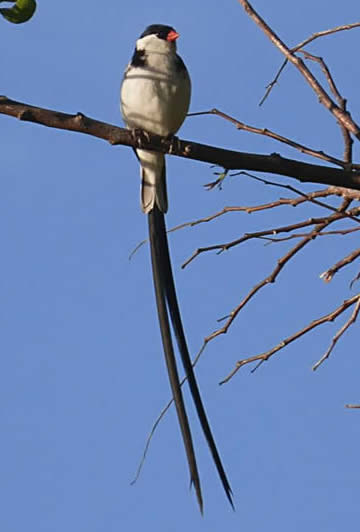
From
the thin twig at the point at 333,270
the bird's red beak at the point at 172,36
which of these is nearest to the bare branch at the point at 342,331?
the thin twig at the point at 333,270

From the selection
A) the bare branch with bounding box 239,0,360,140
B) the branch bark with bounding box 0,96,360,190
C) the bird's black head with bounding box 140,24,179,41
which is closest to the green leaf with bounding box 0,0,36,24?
the branch bark with bounding box 0,96,360,190

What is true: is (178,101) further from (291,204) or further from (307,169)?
(307,169)

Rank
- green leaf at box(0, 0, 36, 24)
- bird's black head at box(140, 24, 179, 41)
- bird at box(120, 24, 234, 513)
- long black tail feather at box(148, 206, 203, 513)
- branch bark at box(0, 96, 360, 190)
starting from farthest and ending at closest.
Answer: bird's black head at box(140, 24, 179, 41)
bird at box(120, 24, 234, 513)
long black tail feather at box(148, 206, 203, 513)
branch bark at box(0, 96, 360, 190)
green leaf at box(0, 0, 36, 24)

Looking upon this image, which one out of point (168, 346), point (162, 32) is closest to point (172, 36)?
point (162, 32)

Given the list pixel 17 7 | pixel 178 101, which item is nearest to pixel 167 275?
pixel 178 101

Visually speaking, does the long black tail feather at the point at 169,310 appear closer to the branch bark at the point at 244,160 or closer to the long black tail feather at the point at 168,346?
the long black tail feather at the point at 168,346

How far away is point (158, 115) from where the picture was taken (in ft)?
7.18

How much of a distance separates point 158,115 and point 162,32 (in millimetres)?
334

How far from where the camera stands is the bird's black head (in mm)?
2389

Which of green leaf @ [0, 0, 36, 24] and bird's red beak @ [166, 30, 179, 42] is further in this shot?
bird's red beak @ [166, 30, 179, 42]

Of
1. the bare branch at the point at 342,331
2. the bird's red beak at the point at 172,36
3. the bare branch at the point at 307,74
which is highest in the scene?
the bird's red beak at the point at 172,36

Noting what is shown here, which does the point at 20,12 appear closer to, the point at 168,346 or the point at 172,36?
the point at 168,346

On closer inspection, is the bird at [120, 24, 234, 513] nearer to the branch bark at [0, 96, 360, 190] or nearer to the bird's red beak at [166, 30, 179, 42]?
the bird's red beak at [166, 30, 179, 42]

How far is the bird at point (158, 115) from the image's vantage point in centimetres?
194
